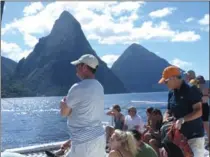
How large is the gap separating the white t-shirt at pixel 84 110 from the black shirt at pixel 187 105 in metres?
0.94

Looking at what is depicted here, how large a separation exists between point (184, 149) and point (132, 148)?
0.52 meters

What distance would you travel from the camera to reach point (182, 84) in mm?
3908

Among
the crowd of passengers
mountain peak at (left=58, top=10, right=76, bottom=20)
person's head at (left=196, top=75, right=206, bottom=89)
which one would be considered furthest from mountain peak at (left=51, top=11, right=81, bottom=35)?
the crowd of passengers

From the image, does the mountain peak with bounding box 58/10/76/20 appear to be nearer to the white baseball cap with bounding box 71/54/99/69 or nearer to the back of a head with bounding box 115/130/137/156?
the back of a head with bounding box 115/130/137/156

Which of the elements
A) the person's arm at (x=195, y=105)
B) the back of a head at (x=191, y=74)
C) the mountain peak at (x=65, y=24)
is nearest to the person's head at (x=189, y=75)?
the back of a head at (x=191, y=74)

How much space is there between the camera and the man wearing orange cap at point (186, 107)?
3.82m

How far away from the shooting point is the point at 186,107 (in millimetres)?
3865

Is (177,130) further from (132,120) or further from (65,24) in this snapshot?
(65,24)

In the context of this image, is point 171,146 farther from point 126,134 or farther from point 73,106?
point 73,106

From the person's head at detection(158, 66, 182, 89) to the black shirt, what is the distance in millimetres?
53

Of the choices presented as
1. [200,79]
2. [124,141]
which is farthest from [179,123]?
[200,79]

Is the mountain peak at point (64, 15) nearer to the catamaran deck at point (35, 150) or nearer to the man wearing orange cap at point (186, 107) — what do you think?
Result: the catamaran deck at point (35, 150)

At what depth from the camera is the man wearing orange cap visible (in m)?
3.82

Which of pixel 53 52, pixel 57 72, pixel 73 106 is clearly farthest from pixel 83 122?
pixel 53 52
